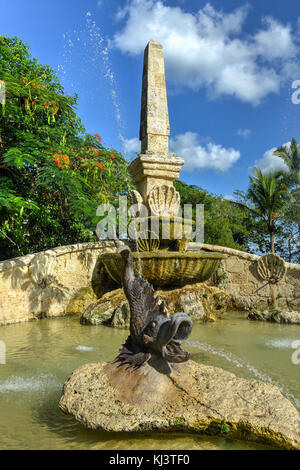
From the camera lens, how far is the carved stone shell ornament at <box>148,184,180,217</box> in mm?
8148

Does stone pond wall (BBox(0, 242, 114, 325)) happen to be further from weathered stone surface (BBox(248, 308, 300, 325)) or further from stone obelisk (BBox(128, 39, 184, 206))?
weathered stone surface (BBox(248, 308, 300, 325))

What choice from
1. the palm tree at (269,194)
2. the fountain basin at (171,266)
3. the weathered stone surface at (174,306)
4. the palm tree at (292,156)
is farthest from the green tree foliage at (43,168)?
the palm tree at (292,156)

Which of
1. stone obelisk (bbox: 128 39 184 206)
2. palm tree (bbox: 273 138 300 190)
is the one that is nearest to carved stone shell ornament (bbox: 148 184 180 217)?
stone obelisk (bbox: 128 39 184 206)

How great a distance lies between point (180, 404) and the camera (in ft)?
7.06

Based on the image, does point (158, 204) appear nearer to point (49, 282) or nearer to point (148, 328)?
point (49, 282)

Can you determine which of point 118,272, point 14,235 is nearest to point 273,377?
point 118,272

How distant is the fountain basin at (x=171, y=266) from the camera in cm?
677

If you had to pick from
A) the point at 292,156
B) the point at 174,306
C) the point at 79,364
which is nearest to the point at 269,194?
the point at 292,156

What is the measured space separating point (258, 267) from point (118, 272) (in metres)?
3.86

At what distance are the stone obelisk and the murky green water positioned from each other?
3.76 meters

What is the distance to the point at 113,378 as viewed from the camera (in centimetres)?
244

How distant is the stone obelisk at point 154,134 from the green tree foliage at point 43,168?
0.84 metres

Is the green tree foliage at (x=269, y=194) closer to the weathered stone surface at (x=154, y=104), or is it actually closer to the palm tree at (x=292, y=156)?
the palm tree at (x=292, y=156)
